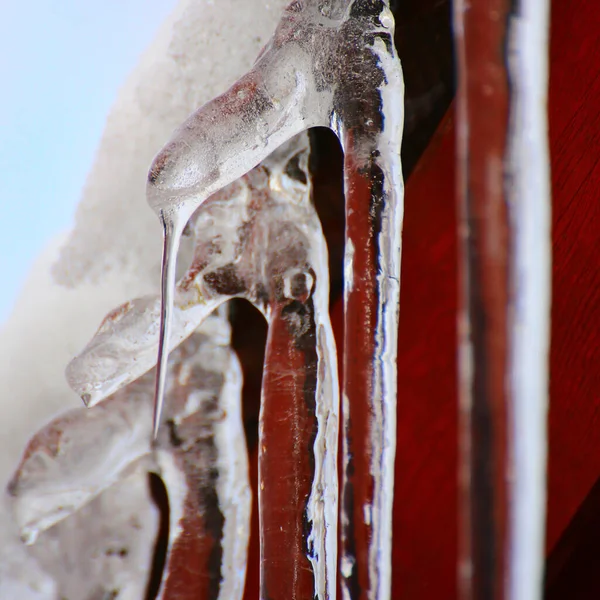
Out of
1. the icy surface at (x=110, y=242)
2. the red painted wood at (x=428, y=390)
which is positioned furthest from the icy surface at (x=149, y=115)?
the red painted wood at (x=428, y=390)

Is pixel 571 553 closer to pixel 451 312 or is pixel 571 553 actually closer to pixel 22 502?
pixel 451 312

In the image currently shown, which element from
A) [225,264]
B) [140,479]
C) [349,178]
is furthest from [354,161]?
[140,479]

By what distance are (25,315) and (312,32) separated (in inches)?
8.6

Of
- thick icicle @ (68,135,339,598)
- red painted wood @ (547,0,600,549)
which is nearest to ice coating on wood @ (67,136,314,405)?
thick icicle @ (68,135,339,598)

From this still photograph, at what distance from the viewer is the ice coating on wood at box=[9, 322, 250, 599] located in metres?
0.35

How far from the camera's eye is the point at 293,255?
343 millimetres

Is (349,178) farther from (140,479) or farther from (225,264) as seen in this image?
(140,479)

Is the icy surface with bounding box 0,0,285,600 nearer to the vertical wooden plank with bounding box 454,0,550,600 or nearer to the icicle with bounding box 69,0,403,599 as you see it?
the icicle with bounding box 69,0,403,599

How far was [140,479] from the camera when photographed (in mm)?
366

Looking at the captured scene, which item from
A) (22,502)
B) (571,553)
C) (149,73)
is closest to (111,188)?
(149,73)

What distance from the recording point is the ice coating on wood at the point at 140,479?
0.35 m

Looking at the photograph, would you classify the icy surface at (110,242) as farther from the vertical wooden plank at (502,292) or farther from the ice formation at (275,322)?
the vertical wooden plank at (502,292)

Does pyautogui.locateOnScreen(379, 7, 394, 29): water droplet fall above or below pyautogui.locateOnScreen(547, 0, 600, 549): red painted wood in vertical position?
above

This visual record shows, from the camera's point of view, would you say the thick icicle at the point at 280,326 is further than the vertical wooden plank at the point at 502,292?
Yes
